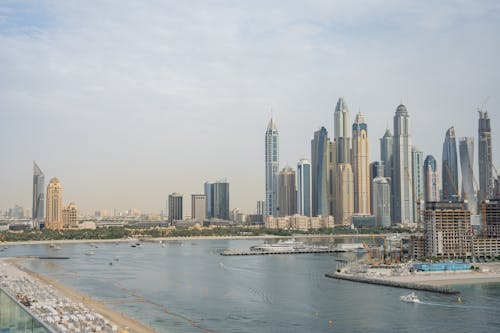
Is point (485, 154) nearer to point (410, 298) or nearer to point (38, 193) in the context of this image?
point (38, 193)

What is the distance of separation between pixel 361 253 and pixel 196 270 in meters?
23.2

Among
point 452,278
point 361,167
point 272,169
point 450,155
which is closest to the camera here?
point 452,278

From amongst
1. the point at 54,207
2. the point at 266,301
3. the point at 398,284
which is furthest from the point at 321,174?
the point at 266,301

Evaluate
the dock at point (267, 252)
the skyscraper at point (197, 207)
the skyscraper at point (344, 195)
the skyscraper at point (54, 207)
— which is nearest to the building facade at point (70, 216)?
the skyscraper at point (54, 207)

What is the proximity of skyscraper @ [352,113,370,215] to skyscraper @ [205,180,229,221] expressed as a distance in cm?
3542

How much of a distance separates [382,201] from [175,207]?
49983mm

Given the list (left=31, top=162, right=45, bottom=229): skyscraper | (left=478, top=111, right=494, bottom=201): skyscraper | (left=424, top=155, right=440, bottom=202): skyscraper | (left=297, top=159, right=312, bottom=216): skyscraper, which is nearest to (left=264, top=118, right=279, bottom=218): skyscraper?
(left=297, top=159, right=312, bottom=216): skyscraper

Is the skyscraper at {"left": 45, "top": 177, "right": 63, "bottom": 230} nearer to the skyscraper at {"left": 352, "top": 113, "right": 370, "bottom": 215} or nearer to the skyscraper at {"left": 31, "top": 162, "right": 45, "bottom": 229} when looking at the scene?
the skyscraper at {"left": 31, "top": 162, "right": 45, "bottom": 229}

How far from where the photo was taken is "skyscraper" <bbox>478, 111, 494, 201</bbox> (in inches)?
4966

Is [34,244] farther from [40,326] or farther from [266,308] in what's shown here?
[40,326]

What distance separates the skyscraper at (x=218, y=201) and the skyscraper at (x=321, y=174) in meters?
26.6

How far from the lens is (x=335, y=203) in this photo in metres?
129

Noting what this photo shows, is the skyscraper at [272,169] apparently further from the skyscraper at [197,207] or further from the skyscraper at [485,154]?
the skyscraper at [485,154]

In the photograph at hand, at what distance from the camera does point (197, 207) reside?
482 ft
